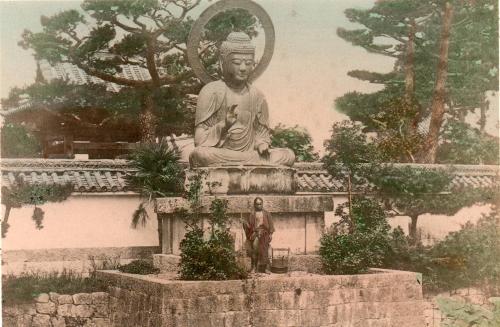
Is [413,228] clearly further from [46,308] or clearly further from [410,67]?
[46,308]

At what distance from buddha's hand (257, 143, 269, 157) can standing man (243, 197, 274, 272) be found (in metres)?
1.32

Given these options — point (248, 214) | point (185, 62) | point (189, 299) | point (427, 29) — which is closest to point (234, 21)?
point (185, 62)

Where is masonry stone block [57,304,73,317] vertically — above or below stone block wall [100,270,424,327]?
below

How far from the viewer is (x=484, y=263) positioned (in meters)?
15.4

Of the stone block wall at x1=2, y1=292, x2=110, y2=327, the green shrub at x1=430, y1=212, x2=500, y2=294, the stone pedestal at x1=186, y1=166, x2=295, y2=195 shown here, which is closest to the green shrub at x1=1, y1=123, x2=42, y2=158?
the stone block wall at x1=2, y1=292, x2=110, y2=327

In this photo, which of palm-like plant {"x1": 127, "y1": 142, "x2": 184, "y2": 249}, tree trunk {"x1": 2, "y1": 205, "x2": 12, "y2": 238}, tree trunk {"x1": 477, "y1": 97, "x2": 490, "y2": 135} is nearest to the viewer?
tree trunk {"x1": 2, "y1": 205, "x2": 12, "y2": 238}

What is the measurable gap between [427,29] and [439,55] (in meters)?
0.93

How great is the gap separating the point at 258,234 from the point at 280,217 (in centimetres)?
83

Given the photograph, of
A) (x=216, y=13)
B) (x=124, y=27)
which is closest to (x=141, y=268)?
(x=216, y=13)

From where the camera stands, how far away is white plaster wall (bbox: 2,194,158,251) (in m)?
15.6

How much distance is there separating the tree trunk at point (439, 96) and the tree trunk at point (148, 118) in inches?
283

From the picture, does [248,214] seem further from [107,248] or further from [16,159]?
[16,159]

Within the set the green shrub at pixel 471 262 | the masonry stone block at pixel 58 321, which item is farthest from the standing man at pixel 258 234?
the green shrub at pixel 471 262

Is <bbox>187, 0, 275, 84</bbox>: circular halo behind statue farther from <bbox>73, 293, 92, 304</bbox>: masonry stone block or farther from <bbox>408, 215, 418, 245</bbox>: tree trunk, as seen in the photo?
<bbox>408, 215, 418, 245</bbox>: tree trunk
